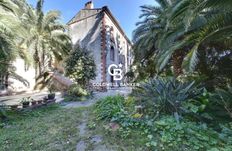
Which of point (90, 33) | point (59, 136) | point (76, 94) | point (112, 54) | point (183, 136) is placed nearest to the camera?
point (183, 136)

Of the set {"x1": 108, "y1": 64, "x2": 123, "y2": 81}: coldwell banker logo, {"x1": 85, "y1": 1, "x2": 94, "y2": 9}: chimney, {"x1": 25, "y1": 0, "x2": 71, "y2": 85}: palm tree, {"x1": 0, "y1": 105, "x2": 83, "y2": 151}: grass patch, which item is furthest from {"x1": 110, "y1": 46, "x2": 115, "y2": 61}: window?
{"x1": 0, "y1": 105, "x2": 83, "y2": 151}: grass patch

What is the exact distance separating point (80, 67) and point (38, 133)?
9.69 meters

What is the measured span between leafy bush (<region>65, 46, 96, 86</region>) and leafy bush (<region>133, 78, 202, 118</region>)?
890 cm

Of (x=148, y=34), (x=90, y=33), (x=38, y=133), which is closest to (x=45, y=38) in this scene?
(x=90, y=33)

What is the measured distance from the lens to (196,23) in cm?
782

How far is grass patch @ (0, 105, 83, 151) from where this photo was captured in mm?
5062

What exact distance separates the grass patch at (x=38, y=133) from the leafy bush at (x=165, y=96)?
2.24 m

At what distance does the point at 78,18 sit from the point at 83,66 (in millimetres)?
8635

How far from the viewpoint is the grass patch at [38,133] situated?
16.6 feet

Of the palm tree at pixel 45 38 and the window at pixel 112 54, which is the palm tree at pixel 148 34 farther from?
the palm tree at pixel 45 38

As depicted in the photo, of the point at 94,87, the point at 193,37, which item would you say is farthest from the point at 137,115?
the point at 94,87

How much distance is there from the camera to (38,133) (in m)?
5.96

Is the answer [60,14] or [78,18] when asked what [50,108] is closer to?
[60,14]

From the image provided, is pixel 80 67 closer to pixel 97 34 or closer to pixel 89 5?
pixel 97 34
